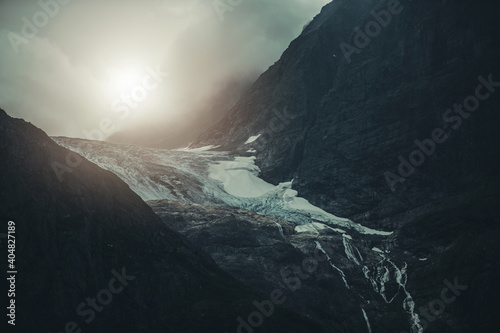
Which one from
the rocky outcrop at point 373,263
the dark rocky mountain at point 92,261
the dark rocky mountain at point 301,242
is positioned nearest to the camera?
the dark rocky mountain at point 92,261

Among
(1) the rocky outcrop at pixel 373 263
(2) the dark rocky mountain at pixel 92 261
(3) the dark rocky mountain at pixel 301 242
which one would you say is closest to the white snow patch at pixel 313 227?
(3) the dark rocky mountain at pixel 301 242

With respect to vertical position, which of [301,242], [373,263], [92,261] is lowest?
[373,263]

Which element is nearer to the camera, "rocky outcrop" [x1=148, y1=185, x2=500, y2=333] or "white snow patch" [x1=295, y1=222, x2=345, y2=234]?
"rocky outcrop" [x1=148, y1=185, x2=500, y2=333]

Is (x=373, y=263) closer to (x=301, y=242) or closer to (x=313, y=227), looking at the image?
(x=301, y=242)

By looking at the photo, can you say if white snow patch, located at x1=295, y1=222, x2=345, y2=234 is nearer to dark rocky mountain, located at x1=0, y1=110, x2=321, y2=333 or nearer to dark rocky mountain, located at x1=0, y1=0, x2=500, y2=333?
dark rocky mountain, located at x1=0, y1=0, x2=500, y2=333

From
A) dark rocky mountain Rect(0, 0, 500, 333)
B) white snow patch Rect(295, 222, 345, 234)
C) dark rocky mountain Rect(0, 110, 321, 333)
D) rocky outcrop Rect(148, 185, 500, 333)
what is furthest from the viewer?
white snow patch Rect(295, 222, 345, 234)

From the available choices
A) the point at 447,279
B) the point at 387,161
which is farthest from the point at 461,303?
the point at 387,161

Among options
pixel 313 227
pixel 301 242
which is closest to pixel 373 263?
pixel 301 242

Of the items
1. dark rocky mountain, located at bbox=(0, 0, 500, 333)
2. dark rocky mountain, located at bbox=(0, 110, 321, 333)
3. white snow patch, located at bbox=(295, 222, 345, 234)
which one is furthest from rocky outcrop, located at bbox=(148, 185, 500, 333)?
dark rocky mountain, located at bbox=(0, 110, 321, 333)

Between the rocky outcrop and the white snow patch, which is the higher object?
the white snow patch

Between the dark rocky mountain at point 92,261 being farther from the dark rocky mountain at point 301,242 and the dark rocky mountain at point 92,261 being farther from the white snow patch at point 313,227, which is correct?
the white snow patch at point 313,227
